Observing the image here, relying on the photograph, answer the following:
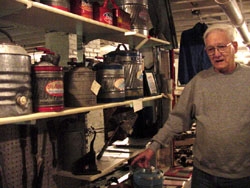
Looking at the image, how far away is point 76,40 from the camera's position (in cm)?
232

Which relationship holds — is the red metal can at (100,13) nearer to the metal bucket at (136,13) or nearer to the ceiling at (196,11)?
the metal bucket at (136,13)

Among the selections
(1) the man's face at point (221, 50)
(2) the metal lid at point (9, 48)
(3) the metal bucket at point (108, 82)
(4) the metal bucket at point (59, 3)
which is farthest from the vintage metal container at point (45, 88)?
(1) the man's face at point (221, 50)

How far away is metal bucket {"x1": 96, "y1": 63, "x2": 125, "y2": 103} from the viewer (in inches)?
77.6

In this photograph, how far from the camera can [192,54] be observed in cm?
382

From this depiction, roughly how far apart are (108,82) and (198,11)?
3617mm

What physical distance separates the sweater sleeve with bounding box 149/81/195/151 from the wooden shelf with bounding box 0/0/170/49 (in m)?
0.63

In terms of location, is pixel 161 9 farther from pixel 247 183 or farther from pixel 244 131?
pixel 247 183

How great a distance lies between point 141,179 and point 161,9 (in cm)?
189

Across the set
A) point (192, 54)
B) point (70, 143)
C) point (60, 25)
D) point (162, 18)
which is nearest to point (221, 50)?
point (60, 25)

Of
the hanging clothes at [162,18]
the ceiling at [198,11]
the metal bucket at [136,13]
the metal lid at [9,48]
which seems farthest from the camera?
the ceiling at [198,11]

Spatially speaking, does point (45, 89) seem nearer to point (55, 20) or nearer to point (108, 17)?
point (55, 20)

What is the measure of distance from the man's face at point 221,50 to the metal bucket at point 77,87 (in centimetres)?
92

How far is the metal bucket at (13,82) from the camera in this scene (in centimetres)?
122

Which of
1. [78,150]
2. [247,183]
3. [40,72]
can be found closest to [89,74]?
[40,72]
